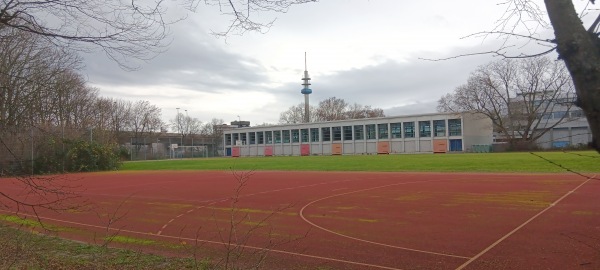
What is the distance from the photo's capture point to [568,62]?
7.07 ft

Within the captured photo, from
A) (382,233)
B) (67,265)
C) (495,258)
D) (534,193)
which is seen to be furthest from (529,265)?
(534,193)

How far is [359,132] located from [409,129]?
10.5m

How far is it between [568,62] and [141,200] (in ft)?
62.7

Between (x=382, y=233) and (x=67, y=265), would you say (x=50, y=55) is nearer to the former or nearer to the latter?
(x=67, y=265)

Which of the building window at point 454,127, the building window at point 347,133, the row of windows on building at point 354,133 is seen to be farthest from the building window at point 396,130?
the building window at point 347,133

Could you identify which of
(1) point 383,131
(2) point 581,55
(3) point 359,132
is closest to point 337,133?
(3) point 359,132

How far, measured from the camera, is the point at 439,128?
76.5 metres

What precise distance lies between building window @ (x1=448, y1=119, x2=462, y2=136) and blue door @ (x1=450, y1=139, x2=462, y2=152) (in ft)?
3.78

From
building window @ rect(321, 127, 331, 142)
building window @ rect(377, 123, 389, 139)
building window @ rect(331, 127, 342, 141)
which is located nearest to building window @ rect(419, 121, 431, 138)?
building window @ rect(377, 123, 389, 139)

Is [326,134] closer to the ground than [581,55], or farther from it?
farther from it

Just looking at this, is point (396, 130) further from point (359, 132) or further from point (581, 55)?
point (581, 55)

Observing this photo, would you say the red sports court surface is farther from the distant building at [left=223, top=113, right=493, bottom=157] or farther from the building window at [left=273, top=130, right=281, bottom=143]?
the building window at [left=273, top=130, right=281, bottom=143]

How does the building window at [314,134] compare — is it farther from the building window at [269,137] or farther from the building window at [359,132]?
the building window at [269,137]

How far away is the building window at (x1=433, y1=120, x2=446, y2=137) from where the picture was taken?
249 ft
